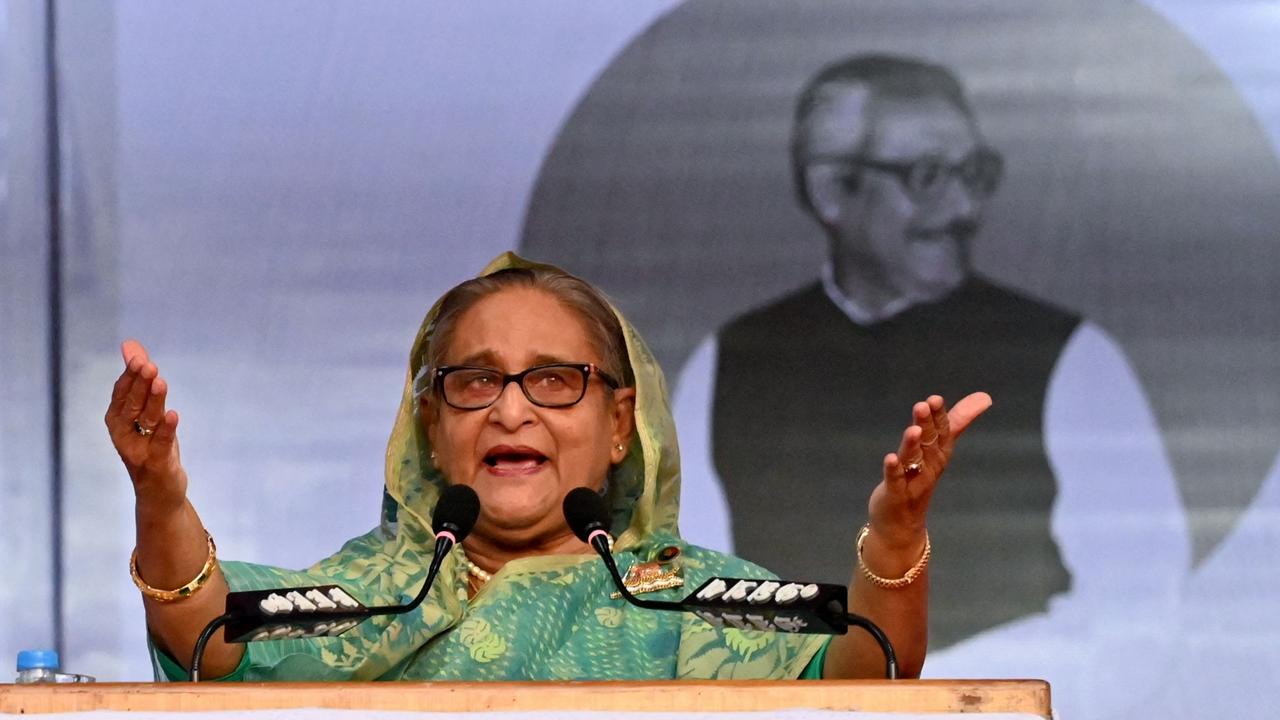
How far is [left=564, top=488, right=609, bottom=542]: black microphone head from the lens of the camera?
2215 mm

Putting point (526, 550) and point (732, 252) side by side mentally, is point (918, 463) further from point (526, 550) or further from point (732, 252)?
point (732, 252)

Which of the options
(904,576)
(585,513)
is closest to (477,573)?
(585,513)

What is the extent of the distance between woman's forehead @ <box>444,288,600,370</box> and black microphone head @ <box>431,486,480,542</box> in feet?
1.64

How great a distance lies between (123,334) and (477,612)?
1097 mm

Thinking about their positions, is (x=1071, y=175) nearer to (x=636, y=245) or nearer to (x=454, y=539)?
(x=636, y=245)

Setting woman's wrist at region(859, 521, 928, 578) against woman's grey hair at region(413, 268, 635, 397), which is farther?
woman's grey hair at region(413, 268, 635, 397)

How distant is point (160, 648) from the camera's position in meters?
2.29

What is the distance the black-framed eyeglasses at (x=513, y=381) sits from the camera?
2.70 metres

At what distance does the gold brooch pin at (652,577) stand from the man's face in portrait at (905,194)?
906 millimetres

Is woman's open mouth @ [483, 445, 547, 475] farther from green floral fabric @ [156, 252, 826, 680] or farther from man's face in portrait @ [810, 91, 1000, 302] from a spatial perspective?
man's face in portrait @ [810, 91, 1000, 302]

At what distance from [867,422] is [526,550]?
2.78 feet

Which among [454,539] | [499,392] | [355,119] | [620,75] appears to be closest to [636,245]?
[620,75]

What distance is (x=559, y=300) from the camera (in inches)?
110

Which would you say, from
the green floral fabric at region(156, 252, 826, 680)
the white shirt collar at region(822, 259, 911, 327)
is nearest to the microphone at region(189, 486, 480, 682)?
the green floral fabric at region(156, 252, 826, 680)
